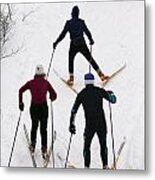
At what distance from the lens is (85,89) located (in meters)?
2.14

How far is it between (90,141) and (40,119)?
0.73ft

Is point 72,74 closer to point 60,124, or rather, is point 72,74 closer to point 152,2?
point 60,124

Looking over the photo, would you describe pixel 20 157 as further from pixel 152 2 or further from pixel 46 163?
pixel 152 2

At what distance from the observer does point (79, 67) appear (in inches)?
84.3

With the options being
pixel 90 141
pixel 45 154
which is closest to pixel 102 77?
pixel 90 141

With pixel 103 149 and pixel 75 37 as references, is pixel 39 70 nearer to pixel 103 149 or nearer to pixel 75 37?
pixel 75 37

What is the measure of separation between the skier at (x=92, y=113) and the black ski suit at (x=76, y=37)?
0.27ft

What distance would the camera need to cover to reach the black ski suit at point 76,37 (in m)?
2.14

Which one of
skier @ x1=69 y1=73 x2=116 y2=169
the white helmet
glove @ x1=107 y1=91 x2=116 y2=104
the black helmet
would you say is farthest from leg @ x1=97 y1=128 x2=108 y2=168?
the black helmet

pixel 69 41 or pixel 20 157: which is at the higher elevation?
pixel 69 41

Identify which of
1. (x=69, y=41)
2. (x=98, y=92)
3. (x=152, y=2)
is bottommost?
(x=98, y=92)

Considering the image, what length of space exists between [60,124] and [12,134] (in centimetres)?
21

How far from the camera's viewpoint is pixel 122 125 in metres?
2.09

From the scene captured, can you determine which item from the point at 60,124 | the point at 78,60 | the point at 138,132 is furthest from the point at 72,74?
the point at 138,132
